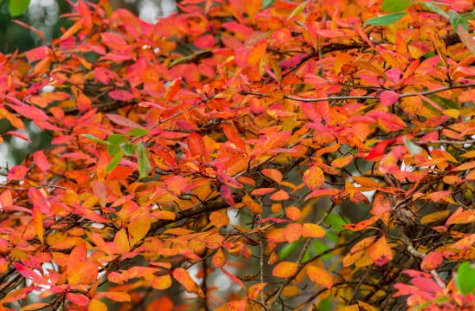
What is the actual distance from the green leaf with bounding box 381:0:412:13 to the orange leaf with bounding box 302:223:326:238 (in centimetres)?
55

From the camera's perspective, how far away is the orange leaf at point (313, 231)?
1.62 m

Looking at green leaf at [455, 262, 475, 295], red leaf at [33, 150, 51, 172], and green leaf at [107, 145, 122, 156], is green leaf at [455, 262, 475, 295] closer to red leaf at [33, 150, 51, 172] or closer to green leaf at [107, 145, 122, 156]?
green leaf at [107, 145, 122, 156]

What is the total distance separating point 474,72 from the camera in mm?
1519

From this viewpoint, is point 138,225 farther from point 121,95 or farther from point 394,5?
point 121,95

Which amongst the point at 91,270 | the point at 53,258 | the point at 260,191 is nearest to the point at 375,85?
the point at 260,191

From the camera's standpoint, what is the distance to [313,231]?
164 cm

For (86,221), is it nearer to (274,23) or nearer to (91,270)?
(91,270)

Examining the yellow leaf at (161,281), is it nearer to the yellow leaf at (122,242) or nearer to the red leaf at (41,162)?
the yellow leaf at (122,242)

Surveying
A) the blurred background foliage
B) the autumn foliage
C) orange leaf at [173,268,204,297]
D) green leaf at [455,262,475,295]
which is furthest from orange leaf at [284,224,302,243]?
the blurred background foliage

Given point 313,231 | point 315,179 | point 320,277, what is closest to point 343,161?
point 315,179

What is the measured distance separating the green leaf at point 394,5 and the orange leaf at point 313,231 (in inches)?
21.8

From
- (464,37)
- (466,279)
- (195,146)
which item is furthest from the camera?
(195,146)

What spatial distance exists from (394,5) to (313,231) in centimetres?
58

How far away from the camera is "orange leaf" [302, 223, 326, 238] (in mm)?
1619
